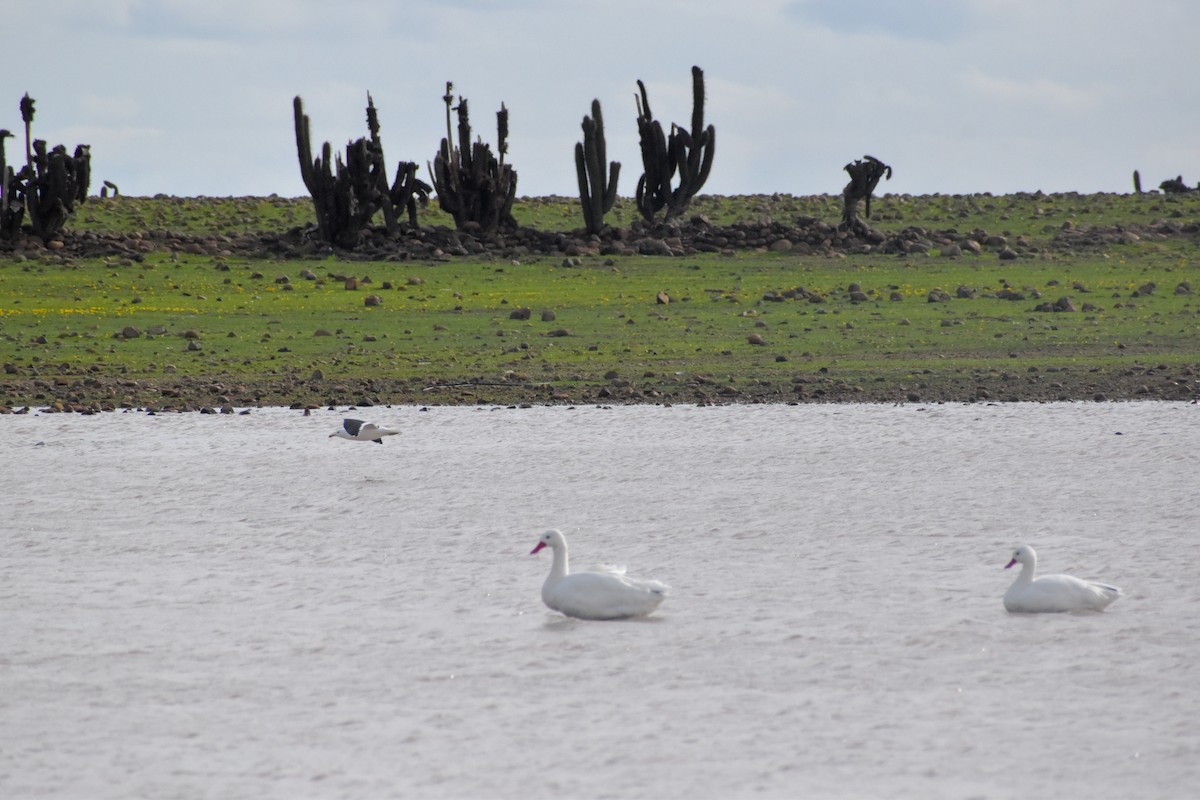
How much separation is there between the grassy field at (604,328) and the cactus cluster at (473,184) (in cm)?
435

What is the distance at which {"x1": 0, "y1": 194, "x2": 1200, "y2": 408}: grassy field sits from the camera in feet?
62.3

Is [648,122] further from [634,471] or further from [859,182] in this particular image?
[634,471]

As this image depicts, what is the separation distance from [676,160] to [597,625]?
29044mm

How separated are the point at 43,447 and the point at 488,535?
5931mm

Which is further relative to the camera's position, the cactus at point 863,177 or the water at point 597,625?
the cactus at point 863,177

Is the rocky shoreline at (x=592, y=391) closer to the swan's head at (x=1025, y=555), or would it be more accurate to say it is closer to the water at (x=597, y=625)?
the water at (x=597, y=625)

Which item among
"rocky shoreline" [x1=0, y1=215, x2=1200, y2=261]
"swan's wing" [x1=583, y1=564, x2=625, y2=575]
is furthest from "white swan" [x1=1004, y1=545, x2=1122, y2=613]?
"rocky shoreline" [x1=0, y1=215, x2=1200, y2=261]

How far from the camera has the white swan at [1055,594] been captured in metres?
8.55

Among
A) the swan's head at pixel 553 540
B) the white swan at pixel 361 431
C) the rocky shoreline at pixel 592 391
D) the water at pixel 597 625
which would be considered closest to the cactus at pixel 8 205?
the rocky shoreline at pixel 592 391

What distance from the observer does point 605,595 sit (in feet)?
28.2

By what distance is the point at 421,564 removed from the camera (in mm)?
10211

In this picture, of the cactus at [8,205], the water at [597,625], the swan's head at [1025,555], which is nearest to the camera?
the water at [597,625]

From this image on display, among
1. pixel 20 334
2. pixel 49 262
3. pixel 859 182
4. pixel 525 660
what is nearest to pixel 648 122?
pixel 859 182

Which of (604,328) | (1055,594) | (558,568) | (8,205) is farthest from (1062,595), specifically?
(8,205)
